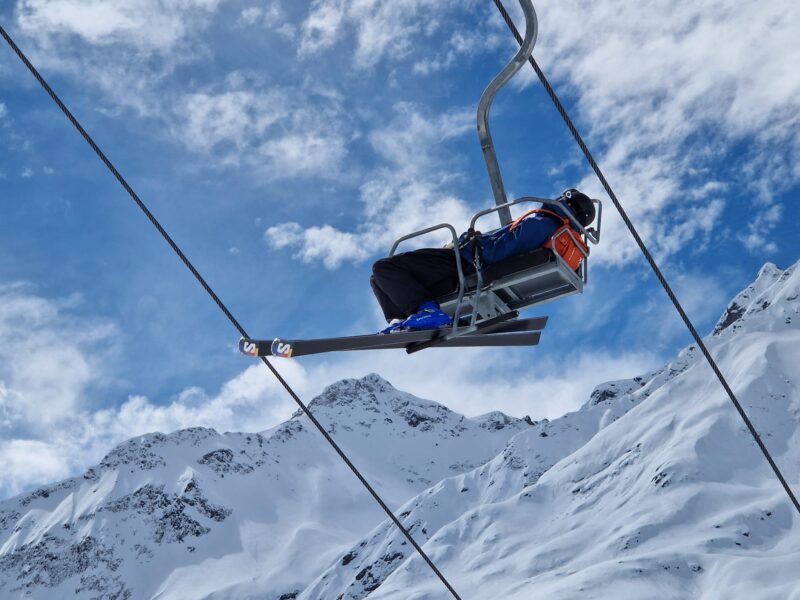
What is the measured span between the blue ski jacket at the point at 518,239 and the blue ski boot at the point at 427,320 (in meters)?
0.56

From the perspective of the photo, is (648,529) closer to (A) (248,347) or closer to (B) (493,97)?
(B) (493,97)

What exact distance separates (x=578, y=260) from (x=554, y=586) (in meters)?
132

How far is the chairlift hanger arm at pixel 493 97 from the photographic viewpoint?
6.39 metres

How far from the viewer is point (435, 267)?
8094 millimetres

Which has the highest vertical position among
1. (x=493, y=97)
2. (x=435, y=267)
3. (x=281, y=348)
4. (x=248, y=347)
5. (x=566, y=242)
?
(x=493, y=97)

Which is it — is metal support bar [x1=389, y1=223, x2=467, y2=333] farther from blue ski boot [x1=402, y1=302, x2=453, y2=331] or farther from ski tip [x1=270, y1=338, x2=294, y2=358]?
ski tip [x1=270, y1=338, x2=294, y2=358]

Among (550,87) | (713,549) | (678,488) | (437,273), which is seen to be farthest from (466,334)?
(678,488)

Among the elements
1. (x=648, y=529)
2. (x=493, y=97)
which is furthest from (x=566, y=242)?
(x=648, y=529)

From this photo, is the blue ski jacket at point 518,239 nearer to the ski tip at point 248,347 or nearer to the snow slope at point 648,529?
the ski tip at point 248,347

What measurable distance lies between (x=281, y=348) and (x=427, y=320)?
154cm

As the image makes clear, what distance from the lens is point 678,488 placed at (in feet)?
529

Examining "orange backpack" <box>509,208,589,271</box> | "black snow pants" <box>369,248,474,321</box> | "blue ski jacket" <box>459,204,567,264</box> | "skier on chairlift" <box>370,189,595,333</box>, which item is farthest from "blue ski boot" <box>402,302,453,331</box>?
"orange backpack" <box>509,208,589,271</box>

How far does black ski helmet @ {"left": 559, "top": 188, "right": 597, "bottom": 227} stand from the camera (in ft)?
27.4

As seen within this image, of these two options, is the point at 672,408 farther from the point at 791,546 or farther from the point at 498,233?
the point at 498,233
